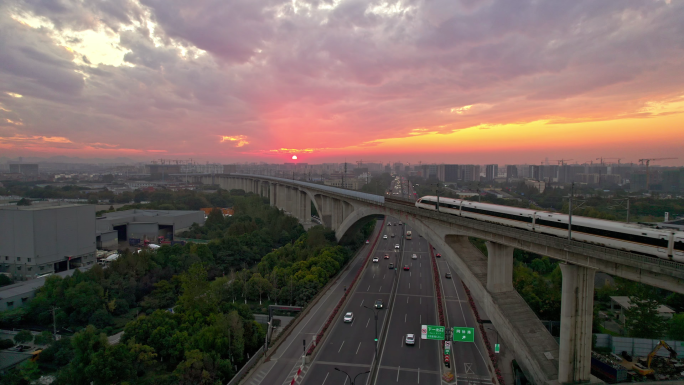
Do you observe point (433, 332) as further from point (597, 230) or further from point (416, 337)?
point (597, 230)

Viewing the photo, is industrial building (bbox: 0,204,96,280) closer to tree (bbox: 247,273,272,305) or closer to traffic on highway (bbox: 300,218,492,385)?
tree (bbox: 247,273,272,305)

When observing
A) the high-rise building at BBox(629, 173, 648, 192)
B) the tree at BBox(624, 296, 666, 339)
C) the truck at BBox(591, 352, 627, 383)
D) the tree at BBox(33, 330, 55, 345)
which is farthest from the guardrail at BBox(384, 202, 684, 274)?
the high-rise building at BBox(629, 173, 648, 192)

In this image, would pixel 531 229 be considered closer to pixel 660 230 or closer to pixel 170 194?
pixel 660 230

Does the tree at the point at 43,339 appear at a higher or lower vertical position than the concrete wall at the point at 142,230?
lower

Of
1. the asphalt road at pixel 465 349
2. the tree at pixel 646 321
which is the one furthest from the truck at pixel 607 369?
the tree at pixel 646 321

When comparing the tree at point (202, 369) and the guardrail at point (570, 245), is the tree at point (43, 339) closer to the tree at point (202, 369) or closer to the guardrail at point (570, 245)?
the tree at point (202, 369)

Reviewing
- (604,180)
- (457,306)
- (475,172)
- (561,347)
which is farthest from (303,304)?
(475,172)

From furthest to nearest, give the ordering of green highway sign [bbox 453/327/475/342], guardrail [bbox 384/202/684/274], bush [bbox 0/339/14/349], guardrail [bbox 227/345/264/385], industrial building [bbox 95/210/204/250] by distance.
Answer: industrial building [bbox 95/210/204/250], bush [bbox 0/339/14/349], green highway sign [bbox 453/327/475/342], guardrail [bbox 227/345/264/385], guardrail [bbox 384/202/684/274]
